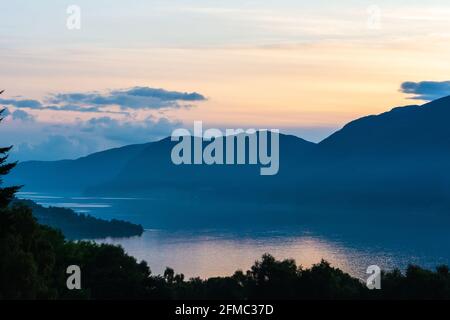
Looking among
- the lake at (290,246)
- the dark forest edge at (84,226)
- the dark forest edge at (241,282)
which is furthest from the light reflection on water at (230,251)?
the dark forest edge at (241,282)

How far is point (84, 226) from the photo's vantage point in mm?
135500

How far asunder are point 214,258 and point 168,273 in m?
44.7

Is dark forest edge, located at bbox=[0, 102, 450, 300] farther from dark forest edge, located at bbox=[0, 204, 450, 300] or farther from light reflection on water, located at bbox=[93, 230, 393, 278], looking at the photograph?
light reflection on water, located at bbox=[93, 230, 393, 278]

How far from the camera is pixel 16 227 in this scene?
26.4m

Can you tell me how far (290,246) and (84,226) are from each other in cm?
5083

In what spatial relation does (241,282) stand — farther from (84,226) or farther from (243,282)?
(84,226)

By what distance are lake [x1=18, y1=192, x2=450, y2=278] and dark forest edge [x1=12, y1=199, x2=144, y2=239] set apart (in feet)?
14.0

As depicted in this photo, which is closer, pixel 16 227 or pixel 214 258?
pixel 16 227

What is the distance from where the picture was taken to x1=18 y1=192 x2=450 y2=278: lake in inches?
3327

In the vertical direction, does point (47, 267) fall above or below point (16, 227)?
below

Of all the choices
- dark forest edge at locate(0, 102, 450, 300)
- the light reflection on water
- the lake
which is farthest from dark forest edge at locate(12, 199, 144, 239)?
Result: dark forest edge at locate(0, 102, 450, 300)

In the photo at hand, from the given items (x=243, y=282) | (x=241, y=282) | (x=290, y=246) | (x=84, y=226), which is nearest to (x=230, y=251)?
(x=290, y=246)

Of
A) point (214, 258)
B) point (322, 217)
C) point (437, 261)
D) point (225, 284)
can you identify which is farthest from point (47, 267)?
point (322, 217)
